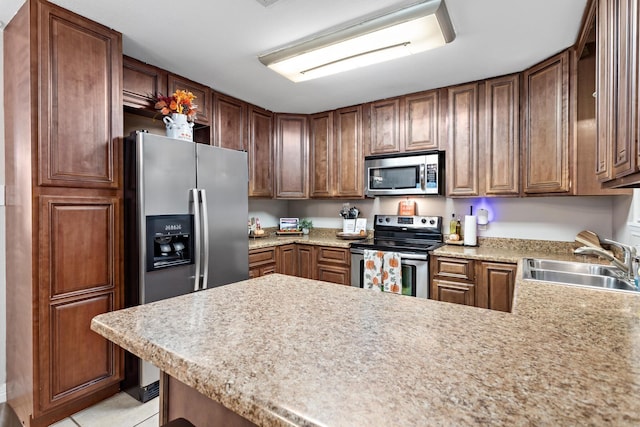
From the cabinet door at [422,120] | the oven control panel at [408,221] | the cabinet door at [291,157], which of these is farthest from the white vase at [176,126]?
the oven control panel at [408,221]

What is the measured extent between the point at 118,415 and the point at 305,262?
2.02m

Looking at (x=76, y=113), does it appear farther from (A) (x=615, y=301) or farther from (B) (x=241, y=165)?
(A) (x=615, y=301)

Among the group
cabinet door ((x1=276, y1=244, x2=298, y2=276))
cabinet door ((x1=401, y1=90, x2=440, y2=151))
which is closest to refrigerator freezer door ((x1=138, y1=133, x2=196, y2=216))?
cabinet door ((x1=276, y1=244, x2=298, y2=276))

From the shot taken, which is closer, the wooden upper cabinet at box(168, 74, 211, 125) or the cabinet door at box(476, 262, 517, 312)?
the cabinet door at box(476, 262, 517, 312)

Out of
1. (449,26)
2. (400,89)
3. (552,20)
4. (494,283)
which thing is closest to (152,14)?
(449,26)

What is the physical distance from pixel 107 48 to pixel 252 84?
1.16 meters

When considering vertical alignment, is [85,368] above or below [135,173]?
below

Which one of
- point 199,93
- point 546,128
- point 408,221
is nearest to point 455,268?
point 408,221

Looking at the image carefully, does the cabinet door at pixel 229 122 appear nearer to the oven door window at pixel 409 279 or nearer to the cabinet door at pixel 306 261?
the cabinet door at pixel 306 261

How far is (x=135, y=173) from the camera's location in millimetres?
2088

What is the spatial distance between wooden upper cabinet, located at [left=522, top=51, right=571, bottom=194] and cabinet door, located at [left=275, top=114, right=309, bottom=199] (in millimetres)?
2226

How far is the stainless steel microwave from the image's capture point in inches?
121

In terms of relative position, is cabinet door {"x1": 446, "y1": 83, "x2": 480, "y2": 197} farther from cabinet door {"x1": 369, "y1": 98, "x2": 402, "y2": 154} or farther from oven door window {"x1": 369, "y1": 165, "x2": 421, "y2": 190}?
cabinet door {"x1": 369, "y1": 98, "x2": 402, "y2": 154}

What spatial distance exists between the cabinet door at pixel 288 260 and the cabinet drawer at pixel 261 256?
9 centimetres
